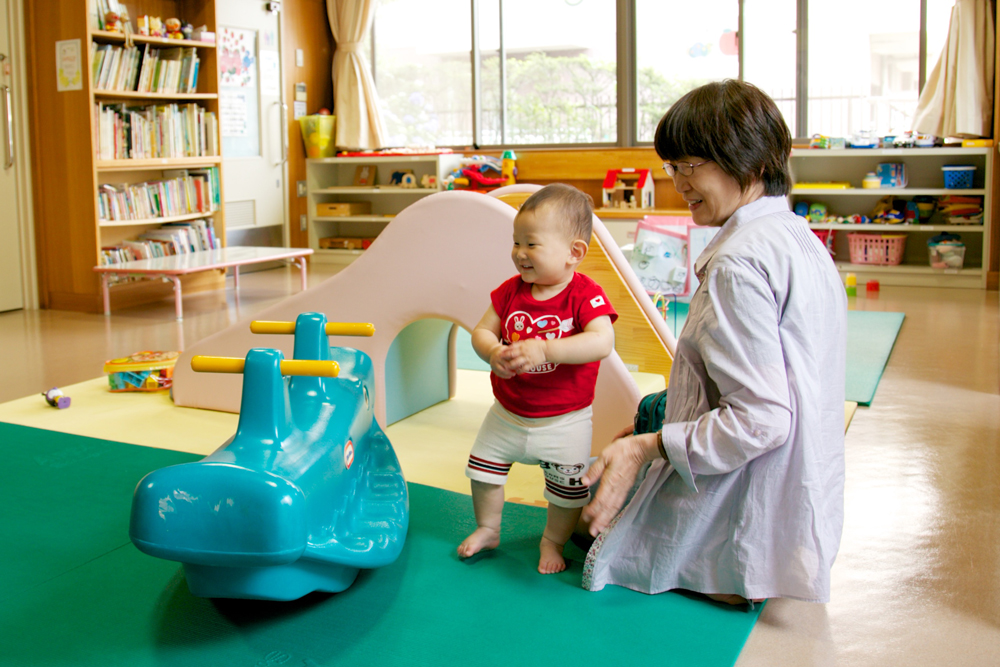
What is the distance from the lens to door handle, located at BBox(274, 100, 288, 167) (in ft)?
23.2

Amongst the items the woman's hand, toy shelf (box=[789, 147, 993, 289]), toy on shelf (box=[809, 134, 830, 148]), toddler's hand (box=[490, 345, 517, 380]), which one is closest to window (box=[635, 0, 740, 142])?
toy on shelf (box=[809, 134, 830, 148])

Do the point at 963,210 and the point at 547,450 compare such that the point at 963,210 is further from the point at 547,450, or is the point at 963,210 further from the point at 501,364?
the point at 501,364

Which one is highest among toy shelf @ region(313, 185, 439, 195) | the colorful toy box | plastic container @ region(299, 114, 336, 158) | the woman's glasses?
plastic container @ region(299, 114, 336, 158)

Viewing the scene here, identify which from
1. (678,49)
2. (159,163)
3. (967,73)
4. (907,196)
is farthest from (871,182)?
(159,163)

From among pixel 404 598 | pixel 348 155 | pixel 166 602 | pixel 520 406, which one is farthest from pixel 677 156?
pixel 348 155

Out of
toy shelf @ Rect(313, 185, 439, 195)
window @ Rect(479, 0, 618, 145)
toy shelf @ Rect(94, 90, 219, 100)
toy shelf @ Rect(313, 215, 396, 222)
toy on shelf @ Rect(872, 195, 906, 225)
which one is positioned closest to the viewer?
toy shelf @ Rect(94, 90, 219, 100)

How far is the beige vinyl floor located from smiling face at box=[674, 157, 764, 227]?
0.75 m

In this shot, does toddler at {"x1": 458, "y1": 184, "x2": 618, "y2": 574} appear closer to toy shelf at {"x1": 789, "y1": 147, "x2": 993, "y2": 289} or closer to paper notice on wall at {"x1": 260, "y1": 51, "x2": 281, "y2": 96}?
toy shelf at {"x1": 789, "y1": 147, "x2": 993, "y2": 289}

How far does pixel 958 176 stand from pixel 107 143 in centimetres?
546

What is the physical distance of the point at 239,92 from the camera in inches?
259

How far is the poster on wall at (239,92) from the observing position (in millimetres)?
6383

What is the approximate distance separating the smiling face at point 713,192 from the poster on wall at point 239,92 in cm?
541

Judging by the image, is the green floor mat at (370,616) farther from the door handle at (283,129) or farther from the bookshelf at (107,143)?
the door handle at (283,129)

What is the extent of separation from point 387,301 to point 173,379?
3.31ft
